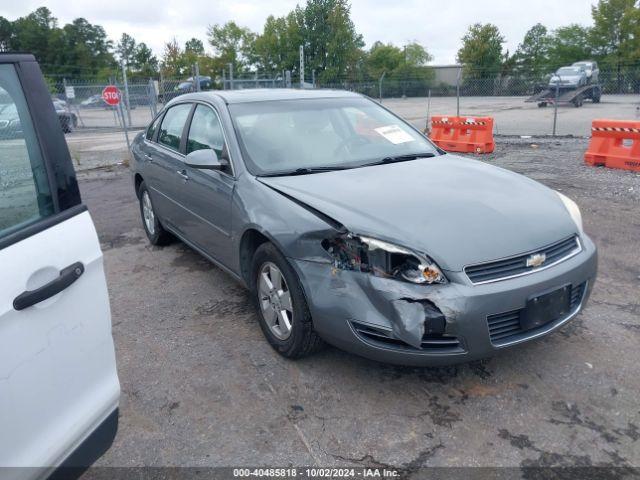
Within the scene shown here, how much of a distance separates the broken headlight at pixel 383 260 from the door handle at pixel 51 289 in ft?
4.59

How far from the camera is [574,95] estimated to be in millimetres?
25953

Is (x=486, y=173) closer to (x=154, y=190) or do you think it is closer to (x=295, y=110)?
(x=295, y=110)

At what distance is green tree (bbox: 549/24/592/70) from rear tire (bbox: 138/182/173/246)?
168ft

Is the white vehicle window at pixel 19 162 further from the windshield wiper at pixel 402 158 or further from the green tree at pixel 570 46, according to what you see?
the green tree at pixel 570 46

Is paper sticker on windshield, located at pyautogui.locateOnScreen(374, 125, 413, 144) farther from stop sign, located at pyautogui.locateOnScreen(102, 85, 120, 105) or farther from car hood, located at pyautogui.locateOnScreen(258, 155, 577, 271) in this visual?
stop sign, located at pyautogui.locateOnScreen(102, 85, 120, 105)

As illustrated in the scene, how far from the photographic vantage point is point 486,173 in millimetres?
3670

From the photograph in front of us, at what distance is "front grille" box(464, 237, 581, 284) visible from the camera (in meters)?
2.66

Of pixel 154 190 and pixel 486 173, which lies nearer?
pixel 486 173

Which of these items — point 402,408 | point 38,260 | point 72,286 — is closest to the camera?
point 38,260

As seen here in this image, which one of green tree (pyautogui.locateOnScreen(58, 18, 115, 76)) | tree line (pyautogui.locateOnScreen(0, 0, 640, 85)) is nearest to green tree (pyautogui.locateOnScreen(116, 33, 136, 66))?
green tree (pyautogui.locateOnScreen(58, 18, 115, 76))

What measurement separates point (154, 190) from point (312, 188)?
103 inches

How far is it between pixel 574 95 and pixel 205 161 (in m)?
26.8

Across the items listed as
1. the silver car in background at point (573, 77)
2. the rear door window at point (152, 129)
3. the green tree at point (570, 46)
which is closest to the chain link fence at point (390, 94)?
the silver car in background at point (573, 77)

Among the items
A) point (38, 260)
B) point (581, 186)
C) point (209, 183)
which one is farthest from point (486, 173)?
point (581, 186)
